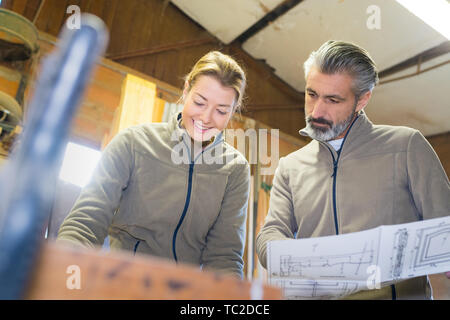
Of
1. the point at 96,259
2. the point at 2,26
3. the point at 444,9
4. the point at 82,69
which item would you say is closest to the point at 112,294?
the point at 96,259

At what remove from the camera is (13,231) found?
240 millimetres

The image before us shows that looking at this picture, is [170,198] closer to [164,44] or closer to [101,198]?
[101,198]

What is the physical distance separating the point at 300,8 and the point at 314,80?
317 cm

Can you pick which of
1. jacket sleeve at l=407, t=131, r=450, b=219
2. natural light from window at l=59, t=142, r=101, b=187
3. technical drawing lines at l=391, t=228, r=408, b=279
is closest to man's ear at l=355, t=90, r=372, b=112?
jacket sleeve at l=407, t=131, r=450, b=219

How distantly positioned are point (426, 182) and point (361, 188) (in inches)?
8.2

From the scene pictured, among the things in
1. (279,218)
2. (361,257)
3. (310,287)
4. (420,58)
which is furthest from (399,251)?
(420,58)

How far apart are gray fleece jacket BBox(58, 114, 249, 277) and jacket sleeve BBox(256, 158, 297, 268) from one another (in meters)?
0.12

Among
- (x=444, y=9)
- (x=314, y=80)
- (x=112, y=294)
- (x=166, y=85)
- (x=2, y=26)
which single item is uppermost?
(x=166, y=85)

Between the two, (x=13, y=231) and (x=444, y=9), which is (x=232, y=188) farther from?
(x=444, y=9)

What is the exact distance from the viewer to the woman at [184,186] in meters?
1.31

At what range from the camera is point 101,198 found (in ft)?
4.00

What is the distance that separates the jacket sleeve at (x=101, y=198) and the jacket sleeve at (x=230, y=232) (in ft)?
1.24

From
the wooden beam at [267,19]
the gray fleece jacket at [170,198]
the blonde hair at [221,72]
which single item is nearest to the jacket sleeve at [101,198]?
the gray fleece jacket at [170,198]

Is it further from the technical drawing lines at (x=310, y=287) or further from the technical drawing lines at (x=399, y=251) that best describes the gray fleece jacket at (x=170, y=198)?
→ the technical drawing lines at (x=399, y=251)
